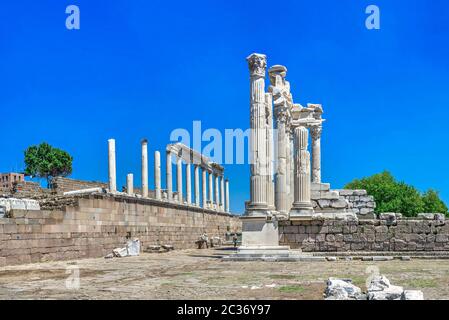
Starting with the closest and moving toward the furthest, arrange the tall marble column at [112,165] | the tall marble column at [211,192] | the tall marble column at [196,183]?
1. the tall marble column at [112,165]
2. the tall marble column at [196,183]
3. the tall marble column at [211,192]

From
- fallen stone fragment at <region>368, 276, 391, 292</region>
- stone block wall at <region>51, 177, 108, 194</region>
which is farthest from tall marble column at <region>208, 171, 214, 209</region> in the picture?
fallen stone fragment at <region>368, 276, 391, 292</region>

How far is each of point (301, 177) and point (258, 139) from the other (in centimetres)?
449

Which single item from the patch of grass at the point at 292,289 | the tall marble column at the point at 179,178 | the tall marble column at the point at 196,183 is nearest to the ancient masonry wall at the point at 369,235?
the patch of grass at the point at 292,289

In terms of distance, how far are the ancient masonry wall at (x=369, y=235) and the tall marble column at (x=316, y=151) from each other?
1089 centimetres

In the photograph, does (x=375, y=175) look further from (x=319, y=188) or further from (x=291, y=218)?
(x=291, y=218)

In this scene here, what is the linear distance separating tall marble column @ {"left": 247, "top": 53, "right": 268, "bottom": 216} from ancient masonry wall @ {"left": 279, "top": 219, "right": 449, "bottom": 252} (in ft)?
8.47

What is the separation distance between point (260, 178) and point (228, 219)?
3621cm

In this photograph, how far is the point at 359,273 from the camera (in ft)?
41.4

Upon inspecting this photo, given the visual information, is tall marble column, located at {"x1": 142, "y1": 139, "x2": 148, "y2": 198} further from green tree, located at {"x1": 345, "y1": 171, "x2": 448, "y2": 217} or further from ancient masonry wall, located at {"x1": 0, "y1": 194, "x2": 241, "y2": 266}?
green tree, located at {"x1": 345, "y1": 171, "x2": 448, "y2": 217}

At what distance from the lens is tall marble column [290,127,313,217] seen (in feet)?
68.8

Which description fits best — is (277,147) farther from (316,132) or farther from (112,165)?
(112,165)

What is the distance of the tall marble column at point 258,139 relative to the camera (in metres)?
18.2

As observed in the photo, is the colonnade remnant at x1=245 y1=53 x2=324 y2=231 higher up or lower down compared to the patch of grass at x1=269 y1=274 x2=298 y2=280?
higher up

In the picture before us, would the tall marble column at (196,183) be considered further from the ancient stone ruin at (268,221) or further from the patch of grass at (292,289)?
the patch of grass at (292,289)
